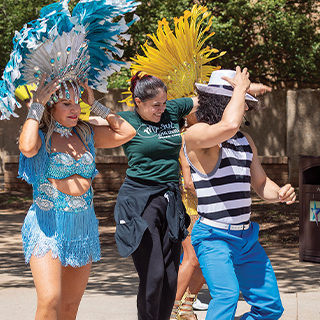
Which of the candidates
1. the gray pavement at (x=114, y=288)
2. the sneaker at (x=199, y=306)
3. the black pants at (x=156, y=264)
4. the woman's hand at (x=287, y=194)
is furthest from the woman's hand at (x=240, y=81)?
the sneaker at (x=199, y=306)

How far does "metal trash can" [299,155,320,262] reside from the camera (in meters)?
7.14

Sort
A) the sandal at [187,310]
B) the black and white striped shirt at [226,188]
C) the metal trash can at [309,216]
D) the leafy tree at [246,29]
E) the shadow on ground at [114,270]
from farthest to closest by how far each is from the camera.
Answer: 1. the leafy tree at [246,29]
2. the metal trash can at [309,216]
3. the shadow on ground at [114,270]
4. the sandal at [187,310]
5. the black and white striped shirt at [226,188]

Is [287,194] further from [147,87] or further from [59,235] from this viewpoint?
[59,235]

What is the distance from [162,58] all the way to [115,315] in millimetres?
2398

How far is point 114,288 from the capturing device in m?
5.91

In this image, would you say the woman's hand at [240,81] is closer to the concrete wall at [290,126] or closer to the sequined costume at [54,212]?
the sequined costume at [54,212]

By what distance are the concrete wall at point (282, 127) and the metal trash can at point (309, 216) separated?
6.62 metres

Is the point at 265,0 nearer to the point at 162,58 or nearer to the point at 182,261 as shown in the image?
the point at 162,58

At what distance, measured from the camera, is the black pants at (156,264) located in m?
3.73

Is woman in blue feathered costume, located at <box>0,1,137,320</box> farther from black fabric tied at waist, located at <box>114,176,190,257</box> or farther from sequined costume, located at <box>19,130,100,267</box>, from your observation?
black fabric tied at waist, located at <box>114,176,190,257</box>

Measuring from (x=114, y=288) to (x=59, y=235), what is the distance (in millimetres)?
2735

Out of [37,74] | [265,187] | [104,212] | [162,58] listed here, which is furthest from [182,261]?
[104,212]

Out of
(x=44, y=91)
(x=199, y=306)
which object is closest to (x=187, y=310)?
(x=199, y=306)

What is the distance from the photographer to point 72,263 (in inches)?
131
